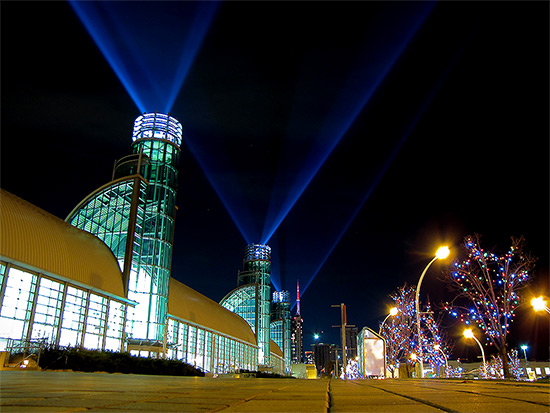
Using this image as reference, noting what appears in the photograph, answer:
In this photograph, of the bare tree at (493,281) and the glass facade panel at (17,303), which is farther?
the bare tree at (493,281)

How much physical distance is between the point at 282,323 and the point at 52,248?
119 meters

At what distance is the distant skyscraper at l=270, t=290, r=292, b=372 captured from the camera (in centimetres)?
14162

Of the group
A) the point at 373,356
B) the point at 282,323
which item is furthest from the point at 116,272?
the point at 282,323

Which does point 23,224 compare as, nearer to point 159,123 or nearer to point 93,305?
point 93,305

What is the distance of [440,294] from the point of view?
59375 millimetres

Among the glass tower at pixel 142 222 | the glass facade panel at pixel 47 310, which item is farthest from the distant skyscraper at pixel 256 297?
the glass facade panel at pixel 47 310

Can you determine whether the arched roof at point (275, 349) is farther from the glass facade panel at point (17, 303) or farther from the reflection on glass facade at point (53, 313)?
the glass facade panel at point (17, 303)

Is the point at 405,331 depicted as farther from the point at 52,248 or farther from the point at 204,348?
the point at 52,248

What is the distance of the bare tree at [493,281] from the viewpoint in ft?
103

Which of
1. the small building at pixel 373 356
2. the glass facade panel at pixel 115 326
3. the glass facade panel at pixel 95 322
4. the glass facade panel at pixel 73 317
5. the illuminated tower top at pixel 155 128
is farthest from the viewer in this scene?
the illuminated tower top at pixel 155 128

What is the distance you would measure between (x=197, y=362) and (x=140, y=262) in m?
18.9

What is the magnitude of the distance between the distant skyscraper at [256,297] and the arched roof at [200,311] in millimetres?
14150

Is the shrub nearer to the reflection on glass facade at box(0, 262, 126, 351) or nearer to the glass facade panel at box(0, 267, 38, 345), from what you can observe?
the glass facade panel at box(0, 267, 38, 345)

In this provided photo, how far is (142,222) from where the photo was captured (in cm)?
4456
